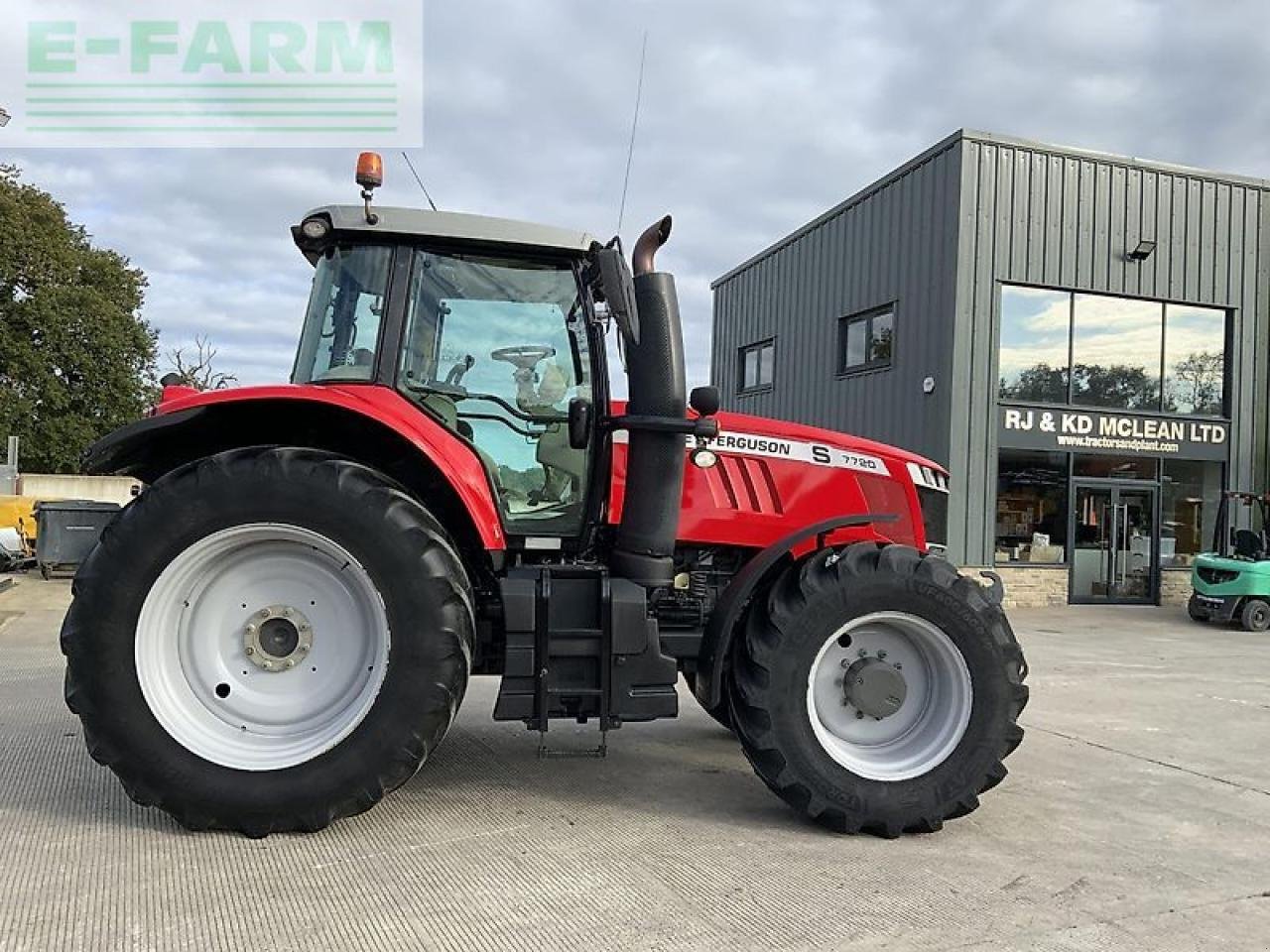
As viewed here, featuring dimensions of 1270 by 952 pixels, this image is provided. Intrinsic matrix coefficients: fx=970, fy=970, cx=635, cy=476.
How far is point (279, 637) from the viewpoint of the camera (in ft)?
12.8

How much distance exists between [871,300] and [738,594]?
1322cm

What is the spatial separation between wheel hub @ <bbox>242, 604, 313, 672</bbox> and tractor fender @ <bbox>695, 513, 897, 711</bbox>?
163cm

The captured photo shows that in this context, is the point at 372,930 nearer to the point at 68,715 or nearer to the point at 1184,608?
the point at 68,715

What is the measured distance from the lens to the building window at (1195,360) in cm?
1560

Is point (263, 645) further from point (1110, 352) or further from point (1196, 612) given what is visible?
point (1110, 352)

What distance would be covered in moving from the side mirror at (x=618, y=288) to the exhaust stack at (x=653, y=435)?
0.30 ft

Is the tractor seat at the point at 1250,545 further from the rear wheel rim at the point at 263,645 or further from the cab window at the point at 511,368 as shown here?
the rear wheel rim at the point at 263,645

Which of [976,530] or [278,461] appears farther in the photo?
[976,530]

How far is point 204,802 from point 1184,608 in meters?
15.8

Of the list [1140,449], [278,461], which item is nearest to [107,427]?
[1140,449]

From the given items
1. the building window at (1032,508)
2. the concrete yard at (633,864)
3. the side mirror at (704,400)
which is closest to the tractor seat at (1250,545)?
the building window at (1032,508)

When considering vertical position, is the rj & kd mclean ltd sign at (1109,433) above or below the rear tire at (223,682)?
above

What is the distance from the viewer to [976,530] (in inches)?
569

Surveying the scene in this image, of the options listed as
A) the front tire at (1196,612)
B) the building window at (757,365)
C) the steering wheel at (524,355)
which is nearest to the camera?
the steering wheel at (524,355)
